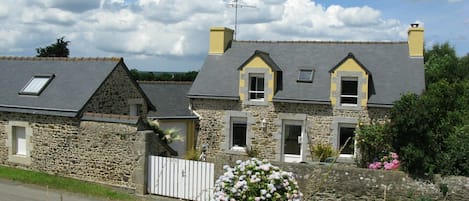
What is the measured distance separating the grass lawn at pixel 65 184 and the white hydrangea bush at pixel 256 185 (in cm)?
840

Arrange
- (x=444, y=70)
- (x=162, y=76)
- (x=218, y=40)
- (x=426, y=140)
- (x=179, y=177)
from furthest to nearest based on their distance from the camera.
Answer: (x=162, y=76), (x=444, y=70), (x=218, y=40), (x=179, y=177), (x=426, y=140)

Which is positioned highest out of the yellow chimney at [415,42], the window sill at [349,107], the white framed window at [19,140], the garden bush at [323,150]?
the yellow chimney at [415,42]

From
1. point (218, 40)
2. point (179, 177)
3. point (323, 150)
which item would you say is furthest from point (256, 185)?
point (218, 40)

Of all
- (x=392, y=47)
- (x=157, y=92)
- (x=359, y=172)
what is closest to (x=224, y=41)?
(x=157, y=92)

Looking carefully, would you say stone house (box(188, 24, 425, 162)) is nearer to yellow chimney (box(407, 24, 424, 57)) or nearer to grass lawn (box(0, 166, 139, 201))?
yellow chimney (box(407, 24, 424, 57))

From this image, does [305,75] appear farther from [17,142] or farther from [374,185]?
[17,142]

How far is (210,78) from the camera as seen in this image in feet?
79.9

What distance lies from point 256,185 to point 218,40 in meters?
19.7

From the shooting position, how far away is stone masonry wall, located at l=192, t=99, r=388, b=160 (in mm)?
21281

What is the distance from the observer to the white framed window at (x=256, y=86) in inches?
901

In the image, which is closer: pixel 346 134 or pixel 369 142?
pixel 369 142

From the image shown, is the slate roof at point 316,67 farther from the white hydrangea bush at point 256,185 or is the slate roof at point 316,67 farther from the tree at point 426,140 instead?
the white hydrangea bush at point 256,185

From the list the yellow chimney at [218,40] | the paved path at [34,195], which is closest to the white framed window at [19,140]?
the paved path at [34,195]

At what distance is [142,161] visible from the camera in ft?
47.8
